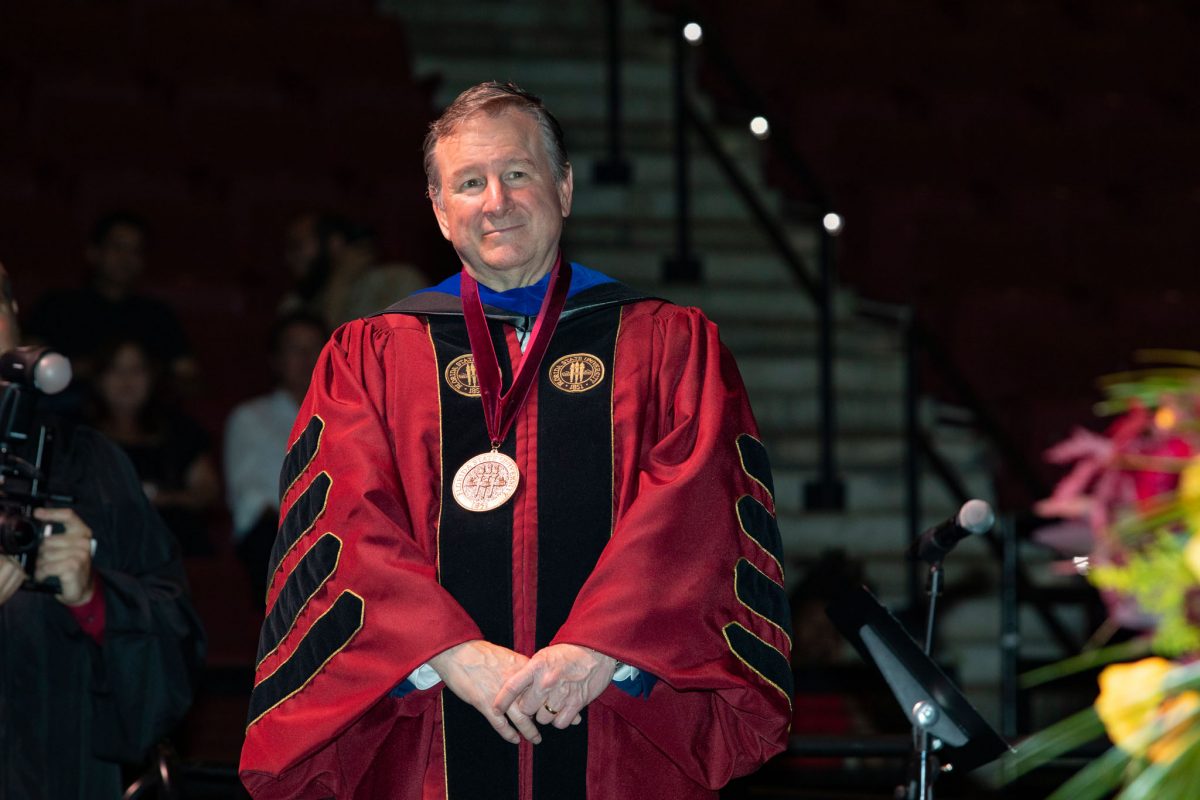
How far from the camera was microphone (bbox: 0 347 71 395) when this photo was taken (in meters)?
2.53

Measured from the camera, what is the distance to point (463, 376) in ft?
8.68

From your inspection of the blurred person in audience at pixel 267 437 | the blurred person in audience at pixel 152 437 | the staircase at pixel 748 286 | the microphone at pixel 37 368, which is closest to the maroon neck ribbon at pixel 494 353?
the microphone at pixel 37 368

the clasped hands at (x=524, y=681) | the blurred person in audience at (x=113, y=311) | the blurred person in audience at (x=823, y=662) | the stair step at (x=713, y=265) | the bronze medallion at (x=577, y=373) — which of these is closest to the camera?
the clasped hands at (x=524, y=681)

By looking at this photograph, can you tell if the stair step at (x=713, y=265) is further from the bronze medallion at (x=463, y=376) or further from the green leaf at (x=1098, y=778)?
the green leaf at (x=1098, y=778)

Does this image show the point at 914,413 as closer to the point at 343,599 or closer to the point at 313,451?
the point at 313,451

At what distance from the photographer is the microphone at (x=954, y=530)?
2.62 metres

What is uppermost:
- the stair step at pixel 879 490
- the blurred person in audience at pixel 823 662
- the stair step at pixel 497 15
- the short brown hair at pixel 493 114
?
the stair step at pixel 497 15

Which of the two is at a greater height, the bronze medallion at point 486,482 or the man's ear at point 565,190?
the man's ear at point 565,190

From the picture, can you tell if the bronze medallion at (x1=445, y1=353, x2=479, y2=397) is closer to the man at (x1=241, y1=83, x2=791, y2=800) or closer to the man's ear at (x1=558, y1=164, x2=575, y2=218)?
the man at (x1=241, y1=83, x2=791, y2=800)

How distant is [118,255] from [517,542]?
11.8ft

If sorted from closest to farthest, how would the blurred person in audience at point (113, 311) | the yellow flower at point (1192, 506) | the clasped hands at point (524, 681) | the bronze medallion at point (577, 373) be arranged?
the yellow flower at point (1192, 506), the clasped hands at point (524, 681), the bronze medallion at point (577, 373), the blurred person in audience at point (113, 311)

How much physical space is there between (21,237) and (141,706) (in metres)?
4.04

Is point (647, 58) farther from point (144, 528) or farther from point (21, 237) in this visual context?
point (144, 528)

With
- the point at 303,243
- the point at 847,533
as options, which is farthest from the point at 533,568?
the point at 847,533
